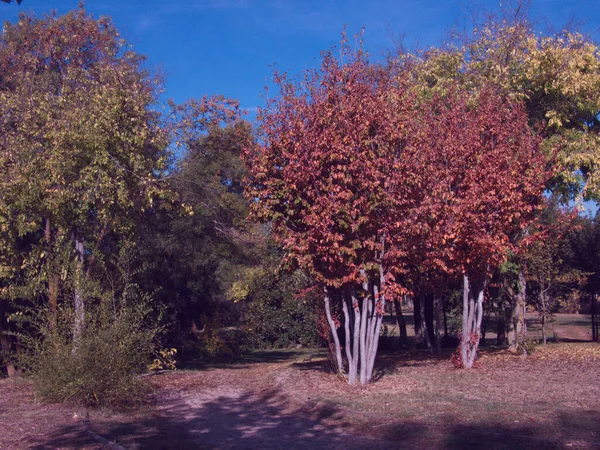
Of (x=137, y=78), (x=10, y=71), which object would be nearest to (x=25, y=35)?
(x=10, y=71)

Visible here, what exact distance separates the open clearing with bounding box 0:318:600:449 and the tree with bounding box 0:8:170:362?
207cm

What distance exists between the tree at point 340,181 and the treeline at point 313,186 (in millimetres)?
39

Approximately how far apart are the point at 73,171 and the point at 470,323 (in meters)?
8.77

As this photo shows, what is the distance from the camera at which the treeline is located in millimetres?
10445

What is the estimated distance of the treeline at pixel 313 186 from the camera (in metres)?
10.4

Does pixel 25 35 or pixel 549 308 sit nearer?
pixel 25 35

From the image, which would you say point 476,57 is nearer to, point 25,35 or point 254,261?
point 254,261

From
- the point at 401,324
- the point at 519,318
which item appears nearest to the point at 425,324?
the point at 401,324

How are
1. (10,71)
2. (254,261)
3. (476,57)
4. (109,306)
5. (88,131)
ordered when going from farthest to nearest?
(254,261)
(476,57)
(10,71)
(88,131)
(109,306)

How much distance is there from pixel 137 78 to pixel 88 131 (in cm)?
489

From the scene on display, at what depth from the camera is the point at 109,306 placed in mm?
10289

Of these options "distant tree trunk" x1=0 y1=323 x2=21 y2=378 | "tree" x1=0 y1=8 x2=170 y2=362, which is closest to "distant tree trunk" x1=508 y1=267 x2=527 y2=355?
"tree" x1=0 y1=8 x2=170 y2=362

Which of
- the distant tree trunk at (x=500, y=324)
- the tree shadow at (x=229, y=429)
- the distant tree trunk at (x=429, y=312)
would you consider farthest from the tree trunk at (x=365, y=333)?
the distant tree trunk at (x=500, y=324)

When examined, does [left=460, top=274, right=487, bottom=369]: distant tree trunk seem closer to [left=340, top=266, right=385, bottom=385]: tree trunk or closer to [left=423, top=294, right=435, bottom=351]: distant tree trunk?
[left=340, top=266, right=385, bottom=385]: tree trunk
